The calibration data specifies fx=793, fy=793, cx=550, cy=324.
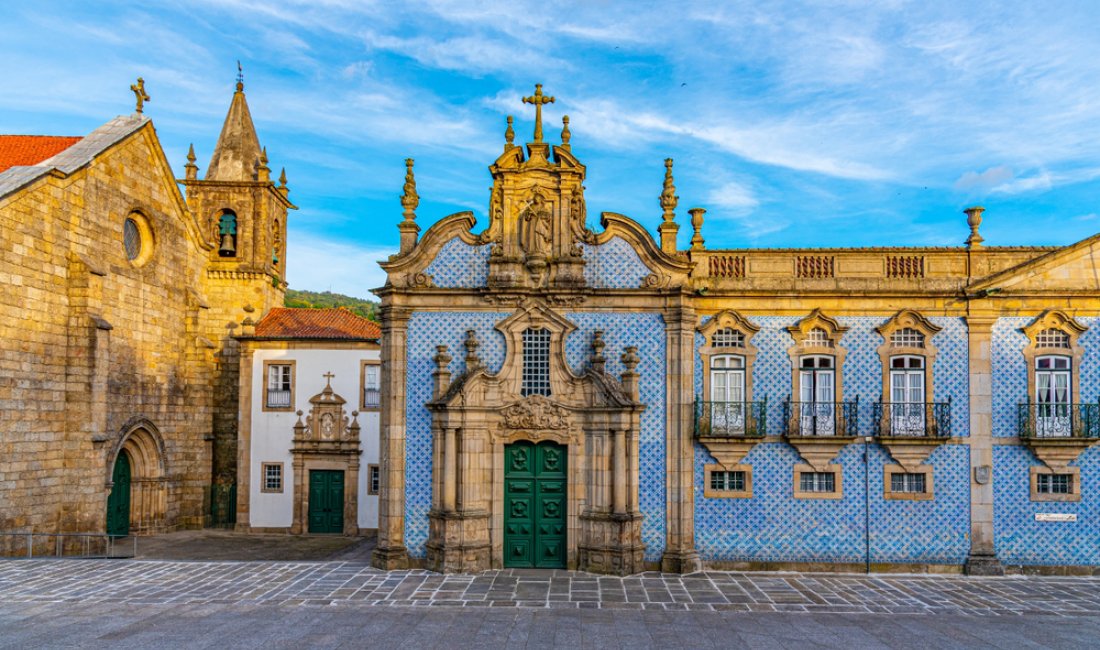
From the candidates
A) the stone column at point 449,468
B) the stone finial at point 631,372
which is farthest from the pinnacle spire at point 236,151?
the stone finial at point 631,372

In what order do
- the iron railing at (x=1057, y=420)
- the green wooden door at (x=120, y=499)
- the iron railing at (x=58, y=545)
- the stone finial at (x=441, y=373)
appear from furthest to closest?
the green wooden door at (x=120, y=499)
the iron railing at (x=58, y=545)
the stone finial at (x=441, y=373)
the iron railing at (x=1057, y=420)

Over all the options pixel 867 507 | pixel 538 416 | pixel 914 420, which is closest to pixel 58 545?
pixel 538 416

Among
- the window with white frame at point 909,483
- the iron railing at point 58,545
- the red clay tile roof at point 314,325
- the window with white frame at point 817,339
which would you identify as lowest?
the iron railing at point 58,545

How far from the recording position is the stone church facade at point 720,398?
684 inches

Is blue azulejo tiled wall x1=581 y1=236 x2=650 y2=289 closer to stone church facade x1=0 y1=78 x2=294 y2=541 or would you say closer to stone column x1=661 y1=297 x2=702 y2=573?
stone column x1=661 y1=297 x2=702 y2=573

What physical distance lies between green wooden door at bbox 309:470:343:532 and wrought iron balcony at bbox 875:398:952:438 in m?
15.8

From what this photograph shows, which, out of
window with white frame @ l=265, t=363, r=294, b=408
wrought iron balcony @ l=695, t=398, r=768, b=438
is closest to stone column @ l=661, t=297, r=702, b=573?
wrought iron balcony @ l=695, t=398, r=768, b=438

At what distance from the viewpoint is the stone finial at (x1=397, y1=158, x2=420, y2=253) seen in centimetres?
1833

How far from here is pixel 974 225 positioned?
1814 cm

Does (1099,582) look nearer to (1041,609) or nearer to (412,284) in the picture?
(1041,609)

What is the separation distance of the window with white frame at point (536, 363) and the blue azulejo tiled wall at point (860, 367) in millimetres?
3400

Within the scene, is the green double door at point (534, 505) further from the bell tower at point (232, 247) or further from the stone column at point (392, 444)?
the bell tower at point (232, 247)

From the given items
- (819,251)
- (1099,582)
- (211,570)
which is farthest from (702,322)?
(211,570)

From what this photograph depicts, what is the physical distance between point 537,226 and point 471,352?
3.25 metres
